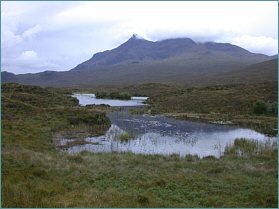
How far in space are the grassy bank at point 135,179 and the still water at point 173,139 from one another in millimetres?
1840

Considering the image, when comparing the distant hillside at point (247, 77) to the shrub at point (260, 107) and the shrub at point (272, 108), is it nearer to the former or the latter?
the shrub at point (260, 107)

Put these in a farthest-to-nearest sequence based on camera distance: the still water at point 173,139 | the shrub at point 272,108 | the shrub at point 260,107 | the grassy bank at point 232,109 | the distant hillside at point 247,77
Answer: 1. the distant hillside at point 247,77
2. the shrub at point 260,107
3. the shrub at point 272,108
4. the grassy bank at point 232,109
5. the still water at point 173,139

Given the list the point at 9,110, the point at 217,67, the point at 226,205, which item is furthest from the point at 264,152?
the point at 217,67

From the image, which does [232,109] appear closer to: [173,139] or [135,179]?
[173,139]

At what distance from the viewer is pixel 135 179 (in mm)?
11102

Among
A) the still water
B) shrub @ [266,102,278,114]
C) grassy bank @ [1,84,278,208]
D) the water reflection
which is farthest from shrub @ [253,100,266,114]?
grassy bank @ [1,84,278,208]

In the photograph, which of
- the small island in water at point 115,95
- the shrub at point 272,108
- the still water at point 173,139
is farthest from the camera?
the small island in water at point 115,95

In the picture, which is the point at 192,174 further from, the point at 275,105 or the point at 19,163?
the point at 275,105

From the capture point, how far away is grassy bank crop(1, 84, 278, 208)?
8.38 m

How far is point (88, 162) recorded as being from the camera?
44.8ft

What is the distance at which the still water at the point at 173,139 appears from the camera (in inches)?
702

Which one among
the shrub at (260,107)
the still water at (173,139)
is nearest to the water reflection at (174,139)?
the still water at (173,139)

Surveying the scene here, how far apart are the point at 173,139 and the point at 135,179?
10767mm

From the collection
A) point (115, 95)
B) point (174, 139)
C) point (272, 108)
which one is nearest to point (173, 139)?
point (174, 139)
